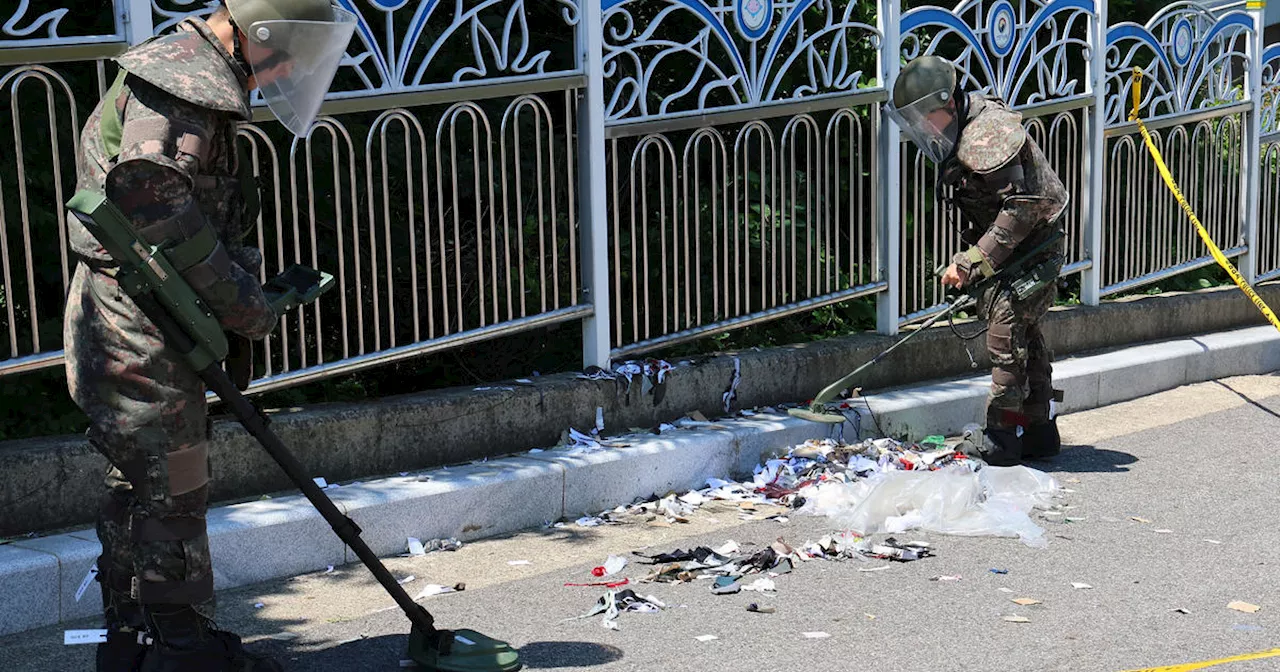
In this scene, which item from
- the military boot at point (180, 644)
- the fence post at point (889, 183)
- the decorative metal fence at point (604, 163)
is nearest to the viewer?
the military boot at point (180, 644)

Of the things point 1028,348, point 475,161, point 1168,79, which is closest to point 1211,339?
point 1168,79

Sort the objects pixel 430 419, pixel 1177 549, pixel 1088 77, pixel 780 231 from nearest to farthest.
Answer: pixel 1177 549 → pixel 430 419 → pixel 780 231 → pixel 1088 77

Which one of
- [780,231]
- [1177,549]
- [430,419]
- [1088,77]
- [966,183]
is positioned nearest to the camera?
[1177,549]

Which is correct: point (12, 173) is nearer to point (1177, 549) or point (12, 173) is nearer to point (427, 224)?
point (427, 224)

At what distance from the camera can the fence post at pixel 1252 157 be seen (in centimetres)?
975

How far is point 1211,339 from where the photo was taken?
30.2 ft

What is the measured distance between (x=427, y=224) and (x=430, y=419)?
773 mm

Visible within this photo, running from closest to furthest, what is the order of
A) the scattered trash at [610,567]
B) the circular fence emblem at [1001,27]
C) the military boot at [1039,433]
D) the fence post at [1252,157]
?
the scattered trash at [610,567] → the military boot at [1039,433] → the circular fence emblem at [1001,27] → the fence post at [1252,157]

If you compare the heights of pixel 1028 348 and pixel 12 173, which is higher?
pixel 12 173

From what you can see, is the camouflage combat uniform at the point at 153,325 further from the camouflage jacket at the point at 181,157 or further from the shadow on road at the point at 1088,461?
the shadow on road at the point at 1088,461

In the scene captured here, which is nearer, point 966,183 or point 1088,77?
point 966,183

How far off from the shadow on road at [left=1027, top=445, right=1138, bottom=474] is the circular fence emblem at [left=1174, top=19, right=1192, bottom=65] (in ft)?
10.8

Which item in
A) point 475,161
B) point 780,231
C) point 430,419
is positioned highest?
point 475,161

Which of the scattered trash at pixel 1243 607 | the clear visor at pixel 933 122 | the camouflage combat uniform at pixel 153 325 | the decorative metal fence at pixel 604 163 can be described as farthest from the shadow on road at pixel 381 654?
the clear visor at pixel 933 122
